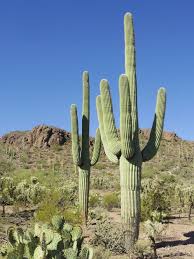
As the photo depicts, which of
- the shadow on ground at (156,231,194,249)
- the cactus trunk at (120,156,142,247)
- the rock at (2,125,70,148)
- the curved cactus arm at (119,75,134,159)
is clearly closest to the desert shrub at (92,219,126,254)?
the cactus trunk at (120,156,142,247)

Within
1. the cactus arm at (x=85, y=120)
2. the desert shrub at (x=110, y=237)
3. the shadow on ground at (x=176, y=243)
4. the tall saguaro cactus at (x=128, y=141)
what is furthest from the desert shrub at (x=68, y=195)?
the tall saguaro cactus at (x=128, y=141)

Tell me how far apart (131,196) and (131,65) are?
390cm

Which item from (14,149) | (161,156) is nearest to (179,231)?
(161,156)

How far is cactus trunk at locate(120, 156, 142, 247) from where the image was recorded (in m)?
13.9

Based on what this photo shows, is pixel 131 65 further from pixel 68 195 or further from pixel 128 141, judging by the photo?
pixel 68 195

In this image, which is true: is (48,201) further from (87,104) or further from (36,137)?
(36,137)

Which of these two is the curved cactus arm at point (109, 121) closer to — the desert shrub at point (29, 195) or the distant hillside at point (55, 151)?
the desert shrub at point (29, 195)

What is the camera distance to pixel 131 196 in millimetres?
13969

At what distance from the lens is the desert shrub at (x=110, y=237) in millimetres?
13656

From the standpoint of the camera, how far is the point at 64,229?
10.1 metres

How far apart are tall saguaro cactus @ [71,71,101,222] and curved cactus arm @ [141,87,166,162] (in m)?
4.24

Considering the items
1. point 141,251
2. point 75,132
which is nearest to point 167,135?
point 75,132

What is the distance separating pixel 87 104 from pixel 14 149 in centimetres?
4985

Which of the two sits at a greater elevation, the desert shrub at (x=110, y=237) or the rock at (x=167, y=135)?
the rock at (x=167, y=135)
